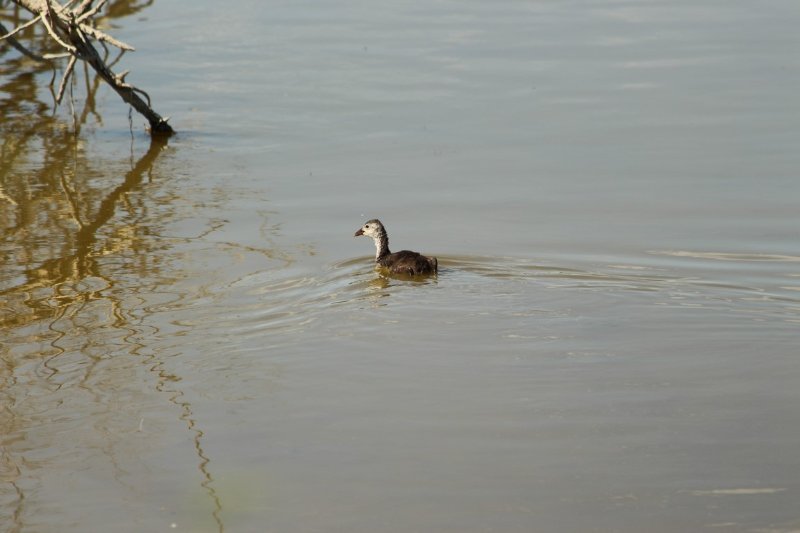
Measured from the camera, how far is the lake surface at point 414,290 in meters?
6.54

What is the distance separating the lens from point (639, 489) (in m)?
6.39

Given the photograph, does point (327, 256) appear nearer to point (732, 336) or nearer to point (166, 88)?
point (732, 336)

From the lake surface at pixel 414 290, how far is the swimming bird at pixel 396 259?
167mm

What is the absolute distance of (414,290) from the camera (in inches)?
398

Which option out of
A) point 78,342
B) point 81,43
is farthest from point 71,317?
point 81,43

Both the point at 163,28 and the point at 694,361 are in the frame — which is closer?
the point at 694,361

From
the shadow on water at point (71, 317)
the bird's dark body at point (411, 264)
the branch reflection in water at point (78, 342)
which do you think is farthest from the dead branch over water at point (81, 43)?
the bird's dark body at point (411, 264)

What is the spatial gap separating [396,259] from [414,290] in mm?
434

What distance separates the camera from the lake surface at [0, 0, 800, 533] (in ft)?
21.5

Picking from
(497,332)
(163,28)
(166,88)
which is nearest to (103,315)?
(497,332)

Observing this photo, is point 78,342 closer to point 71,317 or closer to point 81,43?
point 71,317

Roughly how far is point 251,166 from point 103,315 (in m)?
4.82

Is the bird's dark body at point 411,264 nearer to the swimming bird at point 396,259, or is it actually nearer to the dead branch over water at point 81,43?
the swimming bird at point 396,259

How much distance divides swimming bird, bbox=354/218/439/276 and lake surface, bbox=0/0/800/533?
0.55 feet
